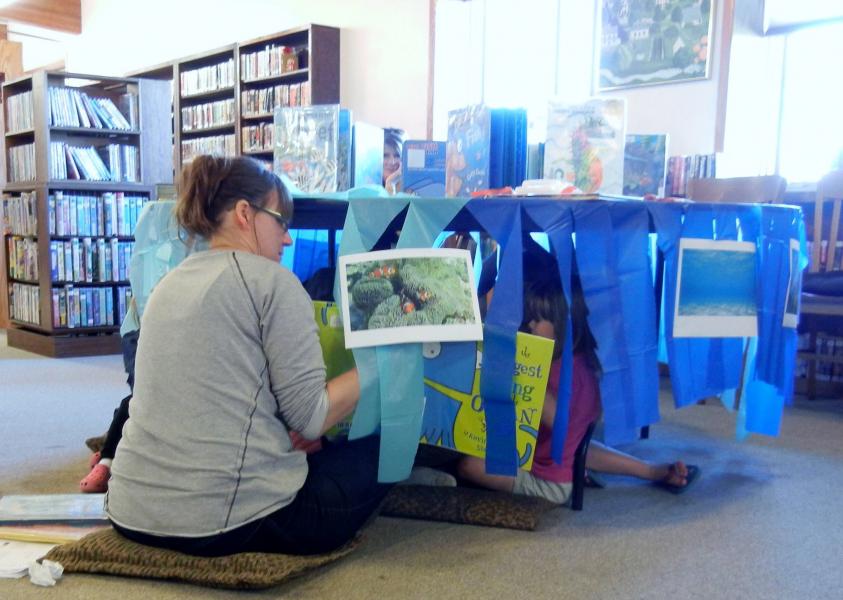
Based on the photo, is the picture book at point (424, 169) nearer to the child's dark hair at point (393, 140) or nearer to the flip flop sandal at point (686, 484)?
the child's dark hair at point (393, 140)

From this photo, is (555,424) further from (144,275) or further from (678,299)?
(144,275)

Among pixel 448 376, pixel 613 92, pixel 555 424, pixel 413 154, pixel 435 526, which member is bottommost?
pixel 435 526

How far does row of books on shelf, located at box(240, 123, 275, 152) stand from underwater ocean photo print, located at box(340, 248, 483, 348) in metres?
4.83

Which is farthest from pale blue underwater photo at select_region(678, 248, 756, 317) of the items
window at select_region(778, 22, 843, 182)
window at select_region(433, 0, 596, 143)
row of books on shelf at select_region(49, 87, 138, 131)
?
row of books on shelf at select_region(49, 87, 138, 131)

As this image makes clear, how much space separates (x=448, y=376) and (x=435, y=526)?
0.39m

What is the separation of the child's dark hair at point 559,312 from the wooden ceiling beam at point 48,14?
8139mm

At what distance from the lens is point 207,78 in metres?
6.90

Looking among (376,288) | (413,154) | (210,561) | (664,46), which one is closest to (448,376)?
(376,288)

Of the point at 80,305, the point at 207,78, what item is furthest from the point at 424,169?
the point at 207,78

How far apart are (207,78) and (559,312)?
5.81 m

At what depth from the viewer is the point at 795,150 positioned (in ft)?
14.3

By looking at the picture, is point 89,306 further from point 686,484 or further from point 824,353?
point 824,353

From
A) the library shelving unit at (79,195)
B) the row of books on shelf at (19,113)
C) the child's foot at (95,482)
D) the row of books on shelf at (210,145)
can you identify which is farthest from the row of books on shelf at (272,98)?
the child's foot at (95,482)

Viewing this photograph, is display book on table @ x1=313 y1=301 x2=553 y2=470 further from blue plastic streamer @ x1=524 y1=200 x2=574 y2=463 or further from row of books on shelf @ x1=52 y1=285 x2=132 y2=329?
row of books on shelf @ x1=52 y1=285 x2=132 y2=329
